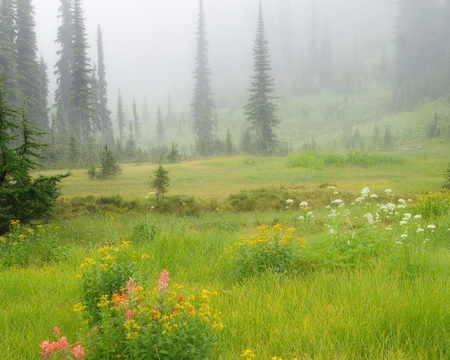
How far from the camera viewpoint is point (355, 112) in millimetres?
46344

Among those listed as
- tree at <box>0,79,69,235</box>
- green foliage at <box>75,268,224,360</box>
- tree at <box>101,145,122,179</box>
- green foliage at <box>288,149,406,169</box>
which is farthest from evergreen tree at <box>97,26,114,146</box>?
green foliage at <box>75,268,224,360</box>

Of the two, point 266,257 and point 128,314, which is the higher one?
point 128,314

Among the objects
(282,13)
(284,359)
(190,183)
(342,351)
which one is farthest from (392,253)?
(282,13)

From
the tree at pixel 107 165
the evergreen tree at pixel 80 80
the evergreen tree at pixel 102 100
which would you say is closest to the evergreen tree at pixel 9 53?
the evergreen tree at pixel 80 80

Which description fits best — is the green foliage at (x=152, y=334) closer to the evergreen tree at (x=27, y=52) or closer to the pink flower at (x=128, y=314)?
the pink flower at (x=128, y=314)

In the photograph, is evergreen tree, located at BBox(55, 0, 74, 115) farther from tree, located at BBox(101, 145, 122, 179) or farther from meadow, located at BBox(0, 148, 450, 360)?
meadow, located at BBox(0, 148, 450, 360)

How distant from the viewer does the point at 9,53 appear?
71.5 feet

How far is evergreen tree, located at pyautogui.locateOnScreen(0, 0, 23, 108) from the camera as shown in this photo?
2114 centimetres

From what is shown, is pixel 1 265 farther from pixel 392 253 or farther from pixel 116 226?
pixel 392 253

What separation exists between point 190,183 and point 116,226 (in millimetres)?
6119

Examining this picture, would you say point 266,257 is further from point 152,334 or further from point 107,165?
point 107,165

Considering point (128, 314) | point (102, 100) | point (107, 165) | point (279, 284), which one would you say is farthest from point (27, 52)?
point (128, 314)

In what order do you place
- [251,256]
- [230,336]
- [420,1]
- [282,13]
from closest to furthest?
[230,336] → [251,256] → [420,1] → [282,13]

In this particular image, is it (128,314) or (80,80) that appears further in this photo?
(80,80)
